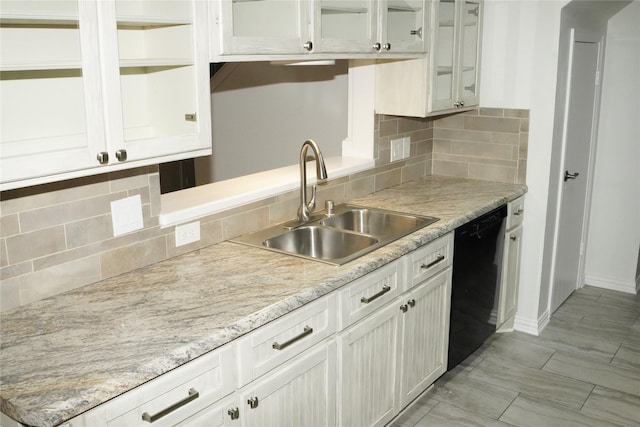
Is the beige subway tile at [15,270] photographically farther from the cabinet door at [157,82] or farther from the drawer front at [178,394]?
the drawer front at [178,394]

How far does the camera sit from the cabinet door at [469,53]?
3574mm

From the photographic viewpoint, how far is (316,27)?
2.45 metres

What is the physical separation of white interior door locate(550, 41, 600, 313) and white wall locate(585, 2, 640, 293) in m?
0.17

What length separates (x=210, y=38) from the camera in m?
2.05

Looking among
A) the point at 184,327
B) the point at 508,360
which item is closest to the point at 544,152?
the point at 508,360

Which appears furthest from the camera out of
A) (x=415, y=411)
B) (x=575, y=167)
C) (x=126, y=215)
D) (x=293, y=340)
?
(x=575, y=167)

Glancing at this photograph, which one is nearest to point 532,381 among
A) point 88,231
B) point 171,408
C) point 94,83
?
point 171,408

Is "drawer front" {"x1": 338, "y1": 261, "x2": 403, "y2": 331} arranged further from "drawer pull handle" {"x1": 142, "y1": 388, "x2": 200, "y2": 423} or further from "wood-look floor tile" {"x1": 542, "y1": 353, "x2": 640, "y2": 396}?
"wood-look floor tile" {"x1": 542, "y1": 353, "x2": 640, "y2": 396}

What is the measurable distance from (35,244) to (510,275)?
108 inches

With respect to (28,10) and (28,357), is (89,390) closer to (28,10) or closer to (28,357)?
(28,357)

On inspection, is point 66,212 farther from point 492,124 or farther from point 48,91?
point 492,124

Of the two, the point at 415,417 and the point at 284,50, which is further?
the point at 415,417

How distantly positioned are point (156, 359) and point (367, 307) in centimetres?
103

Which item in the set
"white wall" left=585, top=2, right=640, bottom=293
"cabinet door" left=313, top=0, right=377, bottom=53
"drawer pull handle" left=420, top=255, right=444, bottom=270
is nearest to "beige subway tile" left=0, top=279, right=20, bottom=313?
"cabinet door" left=313, top=0, right=377, bottom=53
